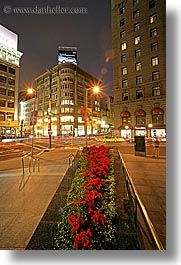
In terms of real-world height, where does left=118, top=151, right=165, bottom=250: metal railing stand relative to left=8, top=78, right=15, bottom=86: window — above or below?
below

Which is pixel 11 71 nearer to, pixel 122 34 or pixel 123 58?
pixel 122 34

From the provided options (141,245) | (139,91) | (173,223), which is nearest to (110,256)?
(141,245)

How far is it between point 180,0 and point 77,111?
47.9 meters

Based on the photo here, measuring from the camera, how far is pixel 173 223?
2.53 meters

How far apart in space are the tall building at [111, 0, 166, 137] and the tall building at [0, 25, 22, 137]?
22933 millimetres

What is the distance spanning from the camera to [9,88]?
38.9 m

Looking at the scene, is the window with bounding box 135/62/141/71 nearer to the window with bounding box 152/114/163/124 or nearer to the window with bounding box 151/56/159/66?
the window with bounding box 151/56/159/66

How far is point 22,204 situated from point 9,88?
4086cm

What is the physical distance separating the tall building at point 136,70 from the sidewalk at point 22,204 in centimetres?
1562

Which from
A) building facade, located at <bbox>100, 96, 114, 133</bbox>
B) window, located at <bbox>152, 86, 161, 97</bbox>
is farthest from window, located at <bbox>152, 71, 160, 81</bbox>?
building facade, located at <bbox>100, 96, 114, 133</bbox>

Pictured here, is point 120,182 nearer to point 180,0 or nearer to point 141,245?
Answer: point 141,245

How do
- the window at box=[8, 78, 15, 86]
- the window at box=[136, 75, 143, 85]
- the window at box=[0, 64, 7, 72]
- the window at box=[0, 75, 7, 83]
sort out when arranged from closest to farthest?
the window at box=[136, 75, 143, 85] → the window at box=[0, 64, 7, 72] → the window at box=[0, 75, 7, 83] → the window at box=[8, 78, 15, 86]

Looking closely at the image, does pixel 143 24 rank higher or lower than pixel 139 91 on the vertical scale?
higher

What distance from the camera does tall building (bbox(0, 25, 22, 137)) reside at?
119ft
